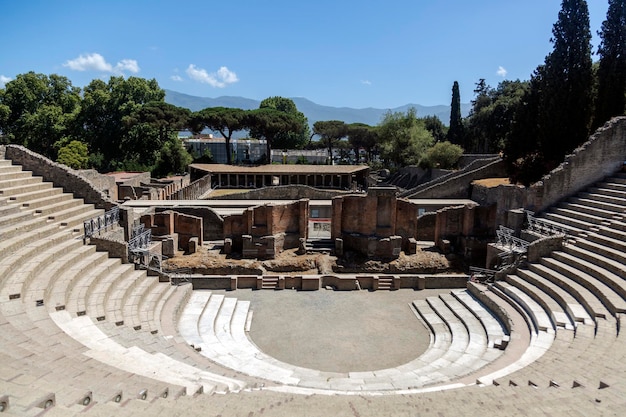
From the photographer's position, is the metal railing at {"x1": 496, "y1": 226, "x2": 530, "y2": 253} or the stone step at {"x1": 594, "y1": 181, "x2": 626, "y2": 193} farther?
the stone step at {"x1": 594, "y1": 181, "x2": 626, "y2": 193}

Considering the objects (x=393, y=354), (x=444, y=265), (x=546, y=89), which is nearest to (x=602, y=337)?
(x=393, y=354)

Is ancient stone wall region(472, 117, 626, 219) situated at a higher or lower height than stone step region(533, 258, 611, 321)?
higher

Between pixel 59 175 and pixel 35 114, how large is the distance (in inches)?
1547

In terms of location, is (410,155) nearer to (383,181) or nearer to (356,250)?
(383,181)

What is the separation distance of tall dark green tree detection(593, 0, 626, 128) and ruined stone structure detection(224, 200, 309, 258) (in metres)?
18.4

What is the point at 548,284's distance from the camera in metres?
14.9

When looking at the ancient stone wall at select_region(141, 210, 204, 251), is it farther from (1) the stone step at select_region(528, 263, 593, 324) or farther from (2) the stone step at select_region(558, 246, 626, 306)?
(2) the stone step at select_region(558, 246, 626, 306)

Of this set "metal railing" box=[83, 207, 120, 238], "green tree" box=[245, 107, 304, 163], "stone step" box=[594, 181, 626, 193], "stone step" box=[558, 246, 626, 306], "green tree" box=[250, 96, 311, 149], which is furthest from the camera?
"green tree" box=[250, 96, 311, 149]

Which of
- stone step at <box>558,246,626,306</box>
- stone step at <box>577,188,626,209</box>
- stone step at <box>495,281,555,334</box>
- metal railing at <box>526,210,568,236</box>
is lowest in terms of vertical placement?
stone step at <box>495,281,555,334</box>

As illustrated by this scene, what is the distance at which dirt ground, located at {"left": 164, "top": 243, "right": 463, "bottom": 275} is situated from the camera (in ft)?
68.3

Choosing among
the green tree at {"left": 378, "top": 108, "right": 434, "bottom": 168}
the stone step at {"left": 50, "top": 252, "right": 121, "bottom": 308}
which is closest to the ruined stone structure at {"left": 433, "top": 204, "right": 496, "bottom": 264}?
the stone step at {"left": 50, "top": 252, "right": 121, "bottom": 308}

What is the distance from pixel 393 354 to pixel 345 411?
23.6ft

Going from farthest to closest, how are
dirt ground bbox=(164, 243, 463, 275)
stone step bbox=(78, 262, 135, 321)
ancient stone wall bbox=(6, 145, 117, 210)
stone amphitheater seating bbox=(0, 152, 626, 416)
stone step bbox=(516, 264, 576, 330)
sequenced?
dirt ground bbox=(164, 243, 463, 275) < ancient stone wall bbox=(6, 145, 117, 210) < stone step bbox=(516, 264, 576, 330) < stone step bbox=(78, 262, 135, 321) < stone amphitheater seating bbox=(0, 152, 626, 416)

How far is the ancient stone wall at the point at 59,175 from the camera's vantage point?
1875 cm
